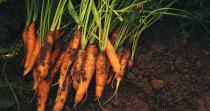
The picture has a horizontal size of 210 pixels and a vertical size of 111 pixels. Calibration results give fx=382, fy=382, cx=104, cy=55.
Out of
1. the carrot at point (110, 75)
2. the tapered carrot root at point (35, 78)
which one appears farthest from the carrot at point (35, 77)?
A: the carrot at point (110, 75)

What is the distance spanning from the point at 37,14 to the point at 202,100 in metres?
1.45

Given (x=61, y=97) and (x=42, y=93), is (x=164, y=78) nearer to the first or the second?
(x=61, y=97)

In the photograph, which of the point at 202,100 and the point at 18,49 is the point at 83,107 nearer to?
the point at 18,49

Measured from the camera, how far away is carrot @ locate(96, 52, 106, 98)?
2.91 metres

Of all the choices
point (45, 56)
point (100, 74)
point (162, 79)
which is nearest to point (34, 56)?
point (45, 56)

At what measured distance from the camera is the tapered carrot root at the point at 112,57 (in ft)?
9.78

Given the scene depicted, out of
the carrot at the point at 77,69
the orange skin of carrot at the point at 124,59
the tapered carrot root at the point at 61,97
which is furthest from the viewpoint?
the orange skin of carrot at the point at 124,59

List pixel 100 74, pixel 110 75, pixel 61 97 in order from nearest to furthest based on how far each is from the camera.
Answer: pixel 61 97 → pixel 100 74 → pixel 110 75

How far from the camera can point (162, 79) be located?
119 inches

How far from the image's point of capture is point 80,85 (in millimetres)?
2887

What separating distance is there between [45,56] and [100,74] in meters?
0.44

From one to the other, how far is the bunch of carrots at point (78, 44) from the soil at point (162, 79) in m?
0.09

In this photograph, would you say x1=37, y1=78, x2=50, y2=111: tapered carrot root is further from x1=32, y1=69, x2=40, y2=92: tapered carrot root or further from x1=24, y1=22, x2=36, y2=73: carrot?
x1=24, y1=22, x2=36, y2=73: carrot

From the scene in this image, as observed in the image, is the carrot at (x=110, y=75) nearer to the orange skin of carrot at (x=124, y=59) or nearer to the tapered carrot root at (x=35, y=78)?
the orange skin of carrot at (x=124, y=59)
